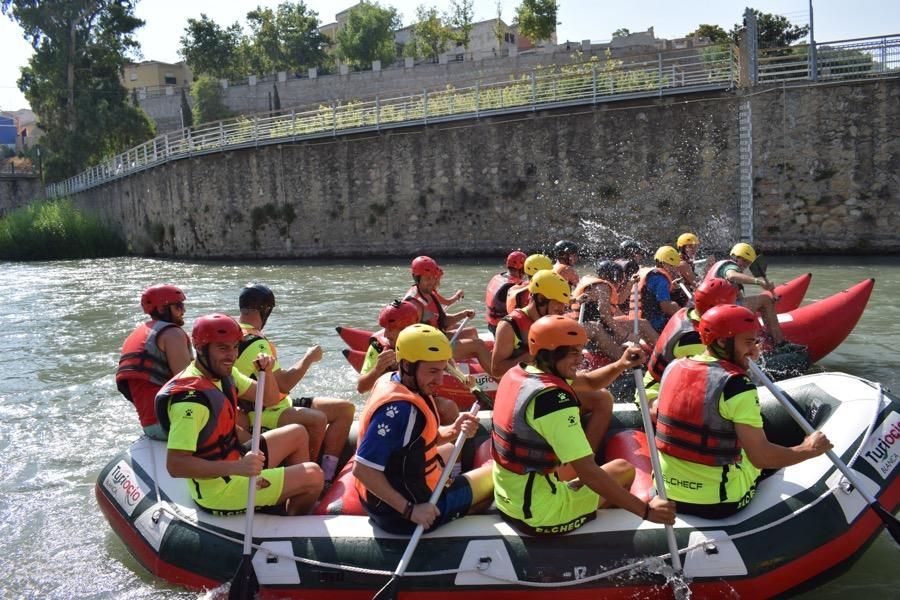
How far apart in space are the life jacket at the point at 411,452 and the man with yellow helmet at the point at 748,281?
4.79 m

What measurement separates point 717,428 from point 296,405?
3208 millimetres

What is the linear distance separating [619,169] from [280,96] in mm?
41042

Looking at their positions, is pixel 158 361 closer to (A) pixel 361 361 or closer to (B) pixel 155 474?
(B) pixel 155 474

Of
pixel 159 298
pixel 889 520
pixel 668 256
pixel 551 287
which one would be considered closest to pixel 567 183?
pixel 668 256

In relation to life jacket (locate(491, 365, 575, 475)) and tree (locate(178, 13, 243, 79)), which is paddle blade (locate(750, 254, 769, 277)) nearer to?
life jacket (locate(491, 365, 575, 475))

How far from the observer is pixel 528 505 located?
14.5 ft

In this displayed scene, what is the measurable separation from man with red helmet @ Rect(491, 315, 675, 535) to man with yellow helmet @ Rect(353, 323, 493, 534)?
0.36 meters

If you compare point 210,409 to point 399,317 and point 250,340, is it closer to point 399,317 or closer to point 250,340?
point 250,340

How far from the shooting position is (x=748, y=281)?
859cm

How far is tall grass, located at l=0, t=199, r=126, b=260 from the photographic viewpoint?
35.8 meters

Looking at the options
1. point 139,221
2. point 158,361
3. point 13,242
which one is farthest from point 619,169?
point 13,242

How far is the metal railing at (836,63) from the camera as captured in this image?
19578 mm

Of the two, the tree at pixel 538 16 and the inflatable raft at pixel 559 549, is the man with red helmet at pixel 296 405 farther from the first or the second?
the tree at pixel 538 16

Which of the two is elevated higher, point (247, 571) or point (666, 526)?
point (666, 526)
